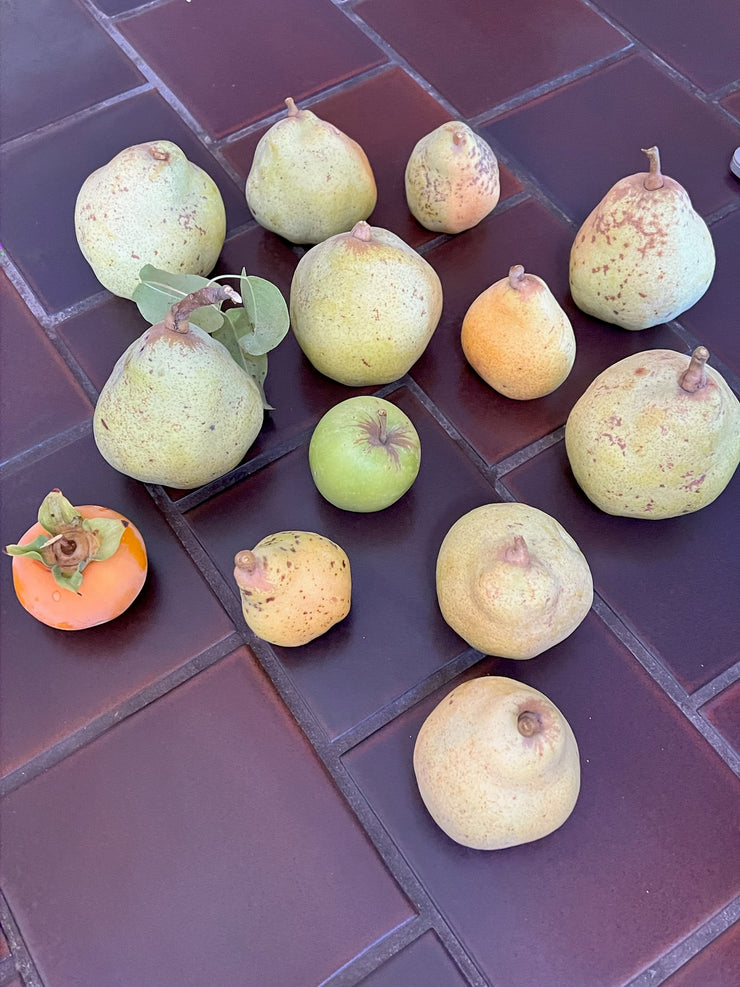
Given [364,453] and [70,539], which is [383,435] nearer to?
[364,453]

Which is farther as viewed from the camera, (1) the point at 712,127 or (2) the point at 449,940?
(1) the point at 712,127

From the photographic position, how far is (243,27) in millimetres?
1615

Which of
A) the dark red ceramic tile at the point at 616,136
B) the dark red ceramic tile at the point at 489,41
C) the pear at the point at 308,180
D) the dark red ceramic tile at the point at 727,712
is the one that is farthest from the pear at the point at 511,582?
the dark red ceramic tile at the point at 489,41

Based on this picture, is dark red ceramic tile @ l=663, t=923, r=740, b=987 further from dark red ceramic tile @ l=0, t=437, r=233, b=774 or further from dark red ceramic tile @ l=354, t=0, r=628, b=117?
dark red ceramic tile @ l=354, t=0, r=628, b=117

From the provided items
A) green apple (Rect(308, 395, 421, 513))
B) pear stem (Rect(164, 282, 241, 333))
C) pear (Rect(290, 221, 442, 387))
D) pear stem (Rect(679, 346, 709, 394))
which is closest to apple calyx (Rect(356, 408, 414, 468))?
green apple (Rect(308, 395, 421, 513))

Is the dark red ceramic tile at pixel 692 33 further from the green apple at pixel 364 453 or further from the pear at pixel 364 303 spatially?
the green apple at pixel 364 453

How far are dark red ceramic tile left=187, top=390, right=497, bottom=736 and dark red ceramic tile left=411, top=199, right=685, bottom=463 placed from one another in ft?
0.17

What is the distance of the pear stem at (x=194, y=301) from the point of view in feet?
2.76

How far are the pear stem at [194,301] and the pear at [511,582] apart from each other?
378 millimetres

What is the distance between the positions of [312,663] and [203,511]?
0.26 m

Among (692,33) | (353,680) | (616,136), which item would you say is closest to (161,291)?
(353,680)

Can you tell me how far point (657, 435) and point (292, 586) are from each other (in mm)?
458

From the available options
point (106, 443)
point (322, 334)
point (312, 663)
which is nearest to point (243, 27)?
point (322, 334)

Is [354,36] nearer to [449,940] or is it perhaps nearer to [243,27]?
[243,27]
